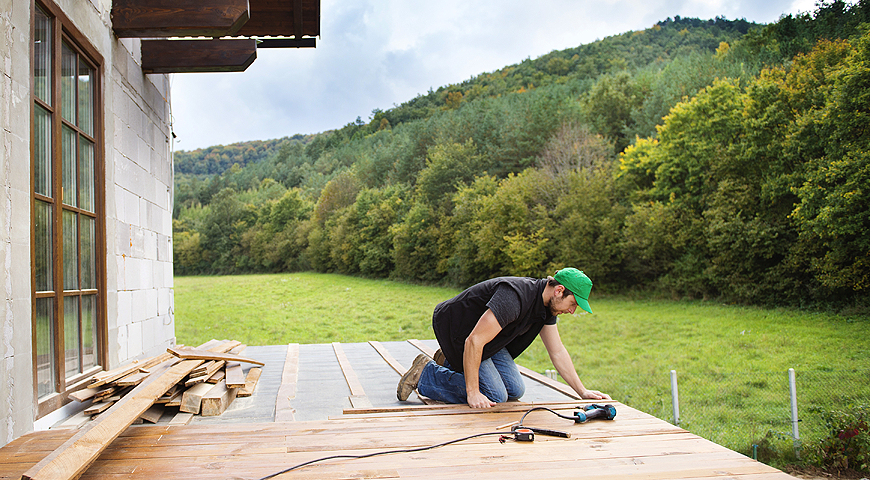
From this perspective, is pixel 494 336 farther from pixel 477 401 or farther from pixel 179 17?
pixel 179 17

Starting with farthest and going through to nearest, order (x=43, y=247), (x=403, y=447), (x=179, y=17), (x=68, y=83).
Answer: (x=179, y=17) → (x=68, y=83) → (x=43, y=247) → (x=403, y=447)

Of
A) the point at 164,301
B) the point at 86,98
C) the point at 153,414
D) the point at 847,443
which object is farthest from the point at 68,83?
the point at 847,443

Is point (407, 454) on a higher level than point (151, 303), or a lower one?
lower

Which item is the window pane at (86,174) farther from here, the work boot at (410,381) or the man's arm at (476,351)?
the man's arm at (476,351)

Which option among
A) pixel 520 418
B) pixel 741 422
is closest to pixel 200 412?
pixel 520 418

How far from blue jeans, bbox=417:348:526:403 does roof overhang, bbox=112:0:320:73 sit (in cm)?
299

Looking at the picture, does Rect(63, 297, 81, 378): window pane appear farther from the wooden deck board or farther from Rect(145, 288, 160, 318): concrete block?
Rect(145, 288, 160, 318): concrete block

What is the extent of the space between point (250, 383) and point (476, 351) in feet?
7.13

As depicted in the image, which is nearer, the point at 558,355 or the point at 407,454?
the point at 407,454

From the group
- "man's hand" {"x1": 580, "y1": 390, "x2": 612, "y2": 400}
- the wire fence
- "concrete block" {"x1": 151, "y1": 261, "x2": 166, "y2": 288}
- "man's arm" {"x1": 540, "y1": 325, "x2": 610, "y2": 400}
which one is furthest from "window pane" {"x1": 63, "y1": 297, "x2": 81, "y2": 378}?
the wire fence

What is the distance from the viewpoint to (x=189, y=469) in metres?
2.10

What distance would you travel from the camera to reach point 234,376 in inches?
159

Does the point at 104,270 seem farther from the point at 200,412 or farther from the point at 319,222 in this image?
the point at 319,222

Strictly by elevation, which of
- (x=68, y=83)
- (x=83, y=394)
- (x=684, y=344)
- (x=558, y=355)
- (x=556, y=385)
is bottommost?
(x=684, y=344)
